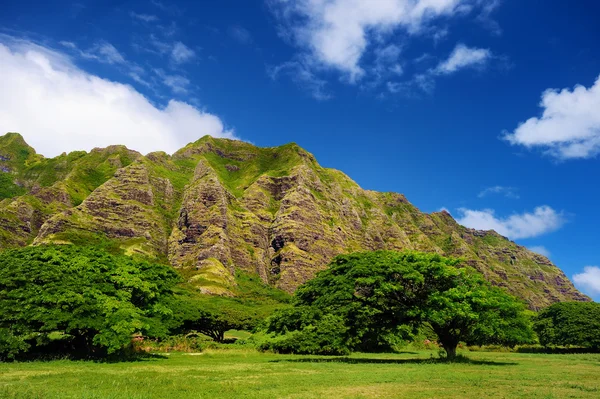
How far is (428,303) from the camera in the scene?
35594 millimetres

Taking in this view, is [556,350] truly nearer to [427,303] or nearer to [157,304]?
[427,303]

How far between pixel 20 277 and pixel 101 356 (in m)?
9.56

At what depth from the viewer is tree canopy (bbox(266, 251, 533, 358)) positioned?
34.7 meters

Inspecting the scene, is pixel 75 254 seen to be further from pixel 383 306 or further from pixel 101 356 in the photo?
pixel 383 306

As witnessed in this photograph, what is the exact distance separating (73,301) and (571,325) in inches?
2890

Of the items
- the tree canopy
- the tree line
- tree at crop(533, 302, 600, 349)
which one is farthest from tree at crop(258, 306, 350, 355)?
tree at crop(533, 302, 600, 349)

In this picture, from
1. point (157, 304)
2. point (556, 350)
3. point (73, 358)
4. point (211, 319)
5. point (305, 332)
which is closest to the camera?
point (73, 358)

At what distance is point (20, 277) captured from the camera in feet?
109

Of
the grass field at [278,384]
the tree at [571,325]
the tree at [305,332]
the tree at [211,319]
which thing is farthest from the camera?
the tree at [571,325]

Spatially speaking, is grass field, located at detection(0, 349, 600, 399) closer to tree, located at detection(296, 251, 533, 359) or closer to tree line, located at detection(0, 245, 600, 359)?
tree line, located at detection(0, 245, 600, 359)

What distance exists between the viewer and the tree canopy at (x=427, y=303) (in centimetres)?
3469

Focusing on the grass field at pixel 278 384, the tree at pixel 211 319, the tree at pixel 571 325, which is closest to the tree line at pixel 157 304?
the grass field at pixel 278 384

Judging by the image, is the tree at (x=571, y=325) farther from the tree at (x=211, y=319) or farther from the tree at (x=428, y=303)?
the tree at (x=211, y=319)

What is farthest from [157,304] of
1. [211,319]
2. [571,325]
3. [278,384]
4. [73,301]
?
[571,325]
